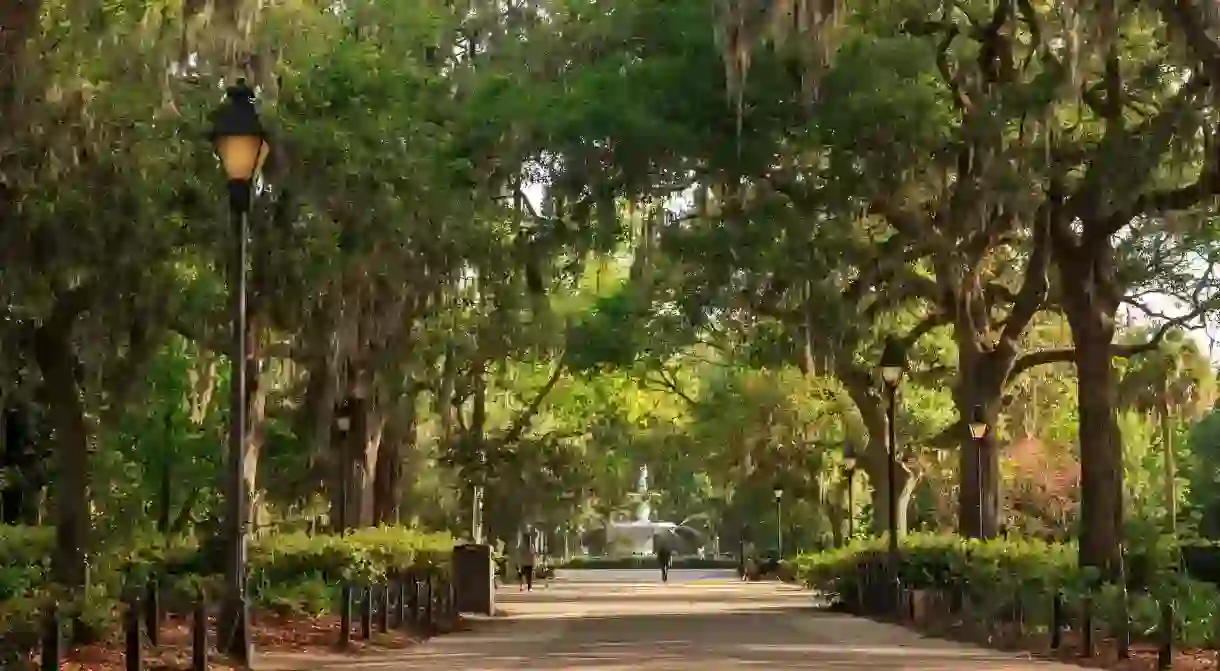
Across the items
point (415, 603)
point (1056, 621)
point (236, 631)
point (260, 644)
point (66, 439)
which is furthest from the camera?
point (415, 603)

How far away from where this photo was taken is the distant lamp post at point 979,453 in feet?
101

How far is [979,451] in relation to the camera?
105ft

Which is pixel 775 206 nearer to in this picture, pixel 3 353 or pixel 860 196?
pixel 860 196

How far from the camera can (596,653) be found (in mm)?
20703

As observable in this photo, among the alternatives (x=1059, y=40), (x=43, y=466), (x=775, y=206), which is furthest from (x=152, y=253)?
(x=43, y=466)

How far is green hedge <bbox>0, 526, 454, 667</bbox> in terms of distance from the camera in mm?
19750

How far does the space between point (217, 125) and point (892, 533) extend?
18.8 meters

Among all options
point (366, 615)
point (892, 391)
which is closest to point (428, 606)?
point (366, 615)

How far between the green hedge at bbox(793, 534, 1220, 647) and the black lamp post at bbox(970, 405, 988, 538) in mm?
661

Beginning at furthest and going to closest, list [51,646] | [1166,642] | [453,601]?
[453,601] → [1166,642] → [51,646]

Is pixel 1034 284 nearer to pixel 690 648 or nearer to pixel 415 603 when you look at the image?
pixel 690 648

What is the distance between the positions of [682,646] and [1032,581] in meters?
5.15

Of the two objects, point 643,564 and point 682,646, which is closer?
point 682,646

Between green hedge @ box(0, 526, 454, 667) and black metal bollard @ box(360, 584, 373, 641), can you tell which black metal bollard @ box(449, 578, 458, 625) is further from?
black metal bollard @ box(360, 584, 373, 641)
